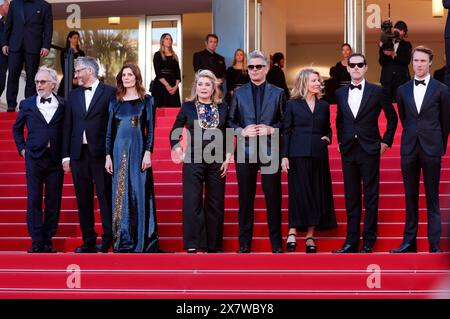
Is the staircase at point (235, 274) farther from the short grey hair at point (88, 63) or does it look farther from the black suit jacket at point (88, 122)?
the short grey hair at point (88, 63)

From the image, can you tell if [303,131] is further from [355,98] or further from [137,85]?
[137,85]

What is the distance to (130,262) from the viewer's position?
30.0ft

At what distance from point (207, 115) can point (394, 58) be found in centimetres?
506

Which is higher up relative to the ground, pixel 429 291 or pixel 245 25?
pixel 245 25

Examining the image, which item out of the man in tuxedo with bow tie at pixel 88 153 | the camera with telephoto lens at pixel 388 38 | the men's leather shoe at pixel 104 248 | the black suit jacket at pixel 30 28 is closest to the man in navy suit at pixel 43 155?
the man in tuxedo with bow tie at pixel 88 153

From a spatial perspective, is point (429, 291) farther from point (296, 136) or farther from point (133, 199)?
point (133, 199)

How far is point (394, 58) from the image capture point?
14438mm

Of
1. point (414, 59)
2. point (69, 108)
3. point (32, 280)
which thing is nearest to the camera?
point (32, 280)

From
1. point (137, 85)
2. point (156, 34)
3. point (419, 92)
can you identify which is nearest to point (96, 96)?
point (137, 85)

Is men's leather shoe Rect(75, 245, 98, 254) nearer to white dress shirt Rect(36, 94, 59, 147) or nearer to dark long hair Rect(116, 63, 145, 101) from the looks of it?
white dress shirt Rect(36, 94, 59, 147)

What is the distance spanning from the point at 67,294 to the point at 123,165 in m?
1.63

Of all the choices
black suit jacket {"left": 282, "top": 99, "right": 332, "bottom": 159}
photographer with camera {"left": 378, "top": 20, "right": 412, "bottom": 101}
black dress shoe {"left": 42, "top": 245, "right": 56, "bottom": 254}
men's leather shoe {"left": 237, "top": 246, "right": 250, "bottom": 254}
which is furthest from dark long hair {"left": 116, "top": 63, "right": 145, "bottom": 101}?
photographer with camera {"left": 378, "top": 20, "right": 412, "bottom": 101}

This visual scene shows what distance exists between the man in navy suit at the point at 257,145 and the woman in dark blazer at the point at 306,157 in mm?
139
